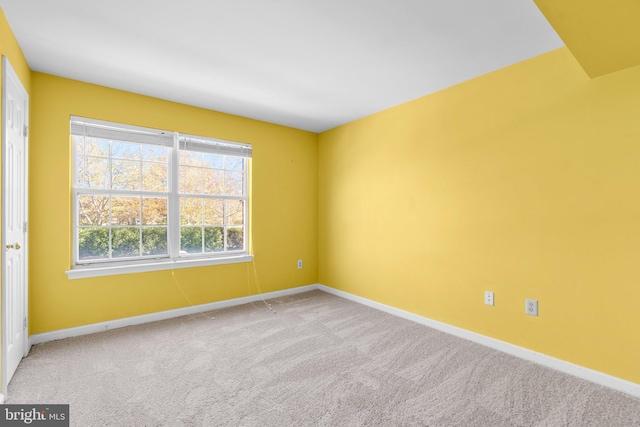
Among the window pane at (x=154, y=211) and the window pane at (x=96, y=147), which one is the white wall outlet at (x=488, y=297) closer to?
the window pane at (x=154, y=211)

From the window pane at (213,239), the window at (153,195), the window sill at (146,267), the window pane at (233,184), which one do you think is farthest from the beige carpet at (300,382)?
the window pane at (233,184)

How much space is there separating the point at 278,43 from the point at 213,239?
2505 millimetres

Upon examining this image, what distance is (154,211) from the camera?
3439 millimetres

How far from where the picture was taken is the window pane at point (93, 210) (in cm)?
306

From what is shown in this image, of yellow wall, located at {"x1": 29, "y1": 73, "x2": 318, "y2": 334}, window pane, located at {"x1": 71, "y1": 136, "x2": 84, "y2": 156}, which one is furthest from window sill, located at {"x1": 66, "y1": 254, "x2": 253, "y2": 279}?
window pane, located at {"x1": 71, "y1": 136, "x2": 84, "y2": 156}

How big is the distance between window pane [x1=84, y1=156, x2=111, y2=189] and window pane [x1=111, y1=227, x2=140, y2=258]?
49 centimetres

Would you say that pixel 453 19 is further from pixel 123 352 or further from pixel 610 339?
pixel 123 352

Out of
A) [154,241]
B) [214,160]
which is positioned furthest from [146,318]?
[214,160]

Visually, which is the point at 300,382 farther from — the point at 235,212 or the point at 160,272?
the point at 235,212

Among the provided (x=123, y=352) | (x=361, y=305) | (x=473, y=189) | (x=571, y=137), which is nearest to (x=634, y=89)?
(x=571, y=137)

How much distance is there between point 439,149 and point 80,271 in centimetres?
377

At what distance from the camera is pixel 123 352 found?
261cm

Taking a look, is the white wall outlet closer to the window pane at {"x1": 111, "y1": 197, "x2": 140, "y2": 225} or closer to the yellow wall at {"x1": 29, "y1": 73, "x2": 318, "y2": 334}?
the yellow wall at {"x1": 29, "y1": 73, "x2": 318, "y2": 334}

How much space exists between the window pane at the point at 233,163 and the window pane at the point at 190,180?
35 centimetres
